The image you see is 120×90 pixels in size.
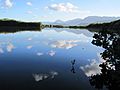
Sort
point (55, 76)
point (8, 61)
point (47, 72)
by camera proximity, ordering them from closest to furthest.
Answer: point (55, 76) → point (47, 72) → point (8, 61)

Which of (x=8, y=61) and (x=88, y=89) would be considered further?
(x=8, y=61)

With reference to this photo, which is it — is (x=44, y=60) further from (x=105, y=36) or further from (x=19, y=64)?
(x=105, y=36)

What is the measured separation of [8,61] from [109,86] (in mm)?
20188

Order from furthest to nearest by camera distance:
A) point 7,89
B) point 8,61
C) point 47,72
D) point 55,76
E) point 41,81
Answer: point 8,61 → point 47,72 → point 55,76 → point 41,81 → point 7,89

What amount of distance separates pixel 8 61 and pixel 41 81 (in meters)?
13.8

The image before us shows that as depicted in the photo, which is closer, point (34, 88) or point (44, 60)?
point (34, 88)

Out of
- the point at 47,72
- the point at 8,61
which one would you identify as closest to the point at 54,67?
the point at 47,72

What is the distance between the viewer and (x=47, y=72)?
34938 millimetres

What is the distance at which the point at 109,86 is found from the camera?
92.7 ft

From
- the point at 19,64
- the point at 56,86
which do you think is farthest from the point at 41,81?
the point at 19,64

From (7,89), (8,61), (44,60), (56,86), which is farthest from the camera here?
(44,60)

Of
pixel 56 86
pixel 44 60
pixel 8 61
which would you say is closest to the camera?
pixel 56 86

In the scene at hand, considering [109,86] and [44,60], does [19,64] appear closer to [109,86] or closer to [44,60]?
[44,60]

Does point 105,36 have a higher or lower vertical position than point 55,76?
higher
